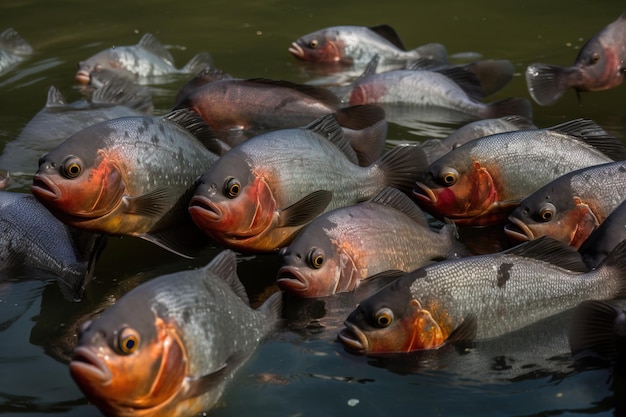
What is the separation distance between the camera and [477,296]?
→ 412cm

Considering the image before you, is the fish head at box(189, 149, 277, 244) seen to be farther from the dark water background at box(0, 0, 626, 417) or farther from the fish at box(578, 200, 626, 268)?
the fish at box(578, 200, 626, 268)

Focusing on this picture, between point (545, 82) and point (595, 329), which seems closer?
point (595, 329)

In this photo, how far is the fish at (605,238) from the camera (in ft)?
14.6

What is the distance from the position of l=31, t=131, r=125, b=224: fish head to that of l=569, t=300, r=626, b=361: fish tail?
7.07ft

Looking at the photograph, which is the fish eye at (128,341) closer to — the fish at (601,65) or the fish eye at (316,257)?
the fish eye at (316,257)

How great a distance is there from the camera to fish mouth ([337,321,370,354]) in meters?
4.01

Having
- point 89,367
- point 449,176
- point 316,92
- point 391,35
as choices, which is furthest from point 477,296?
point 391,35

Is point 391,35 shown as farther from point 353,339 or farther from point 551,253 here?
point 353,339

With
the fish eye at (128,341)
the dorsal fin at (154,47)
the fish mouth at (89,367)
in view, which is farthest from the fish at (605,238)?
the dorsal fin at (154,47)

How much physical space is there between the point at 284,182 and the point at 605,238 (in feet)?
4.98

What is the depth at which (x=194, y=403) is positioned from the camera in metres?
3.48

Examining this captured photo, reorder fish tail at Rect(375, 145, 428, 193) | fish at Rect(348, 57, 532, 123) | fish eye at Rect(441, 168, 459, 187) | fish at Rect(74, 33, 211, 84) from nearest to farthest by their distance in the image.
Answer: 1. fish eye at Rect(441, 168, 459, 187)
2. fish tail at Rect(375, 145, 428, 193)
3. fish at Rect(348, 57, 532, 123)
4. fish at Rect(74, 33, 211, 84)

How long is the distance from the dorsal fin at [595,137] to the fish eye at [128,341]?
300cm

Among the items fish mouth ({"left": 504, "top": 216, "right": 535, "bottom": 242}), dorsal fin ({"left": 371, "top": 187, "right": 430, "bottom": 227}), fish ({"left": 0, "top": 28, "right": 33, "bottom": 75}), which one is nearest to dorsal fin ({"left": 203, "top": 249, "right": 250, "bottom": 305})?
dorsal fin ({"left": 371, "top": 187, "right": 430, "bottom": 227})
